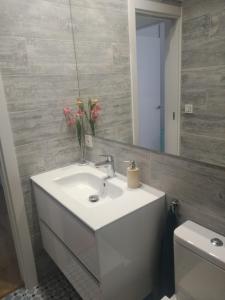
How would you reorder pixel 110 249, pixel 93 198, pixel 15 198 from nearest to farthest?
pixel 110 249, pixel 93 198, pixel 15 198

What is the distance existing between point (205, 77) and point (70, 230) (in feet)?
3.22

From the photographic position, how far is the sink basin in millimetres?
1450

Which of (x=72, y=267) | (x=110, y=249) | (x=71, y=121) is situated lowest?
(x=72, y=267)

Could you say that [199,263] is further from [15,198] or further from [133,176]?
[15,198]

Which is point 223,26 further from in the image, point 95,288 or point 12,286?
point 12,286

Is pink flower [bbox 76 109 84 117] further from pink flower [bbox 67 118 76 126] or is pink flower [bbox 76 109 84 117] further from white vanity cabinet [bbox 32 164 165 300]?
white vanity cabinet [bbox 32 164 165 300]

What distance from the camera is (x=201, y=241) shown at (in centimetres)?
100

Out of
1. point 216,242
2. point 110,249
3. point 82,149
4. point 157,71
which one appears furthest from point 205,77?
point 82,149

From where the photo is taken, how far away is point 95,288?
3.84ft

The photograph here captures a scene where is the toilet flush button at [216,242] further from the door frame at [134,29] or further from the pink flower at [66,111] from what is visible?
the pink flower at [66,111]

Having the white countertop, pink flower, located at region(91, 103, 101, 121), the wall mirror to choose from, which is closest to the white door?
the wall mirror

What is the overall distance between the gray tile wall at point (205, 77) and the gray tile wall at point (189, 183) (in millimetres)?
61

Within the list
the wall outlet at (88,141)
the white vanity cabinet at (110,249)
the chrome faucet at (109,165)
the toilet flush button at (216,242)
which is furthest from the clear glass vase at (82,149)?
the toilet flush button at (216,242)

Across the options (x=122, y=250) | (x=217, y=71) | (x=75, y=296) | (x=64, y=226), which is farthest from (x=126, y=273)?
(x=217, y=71)
